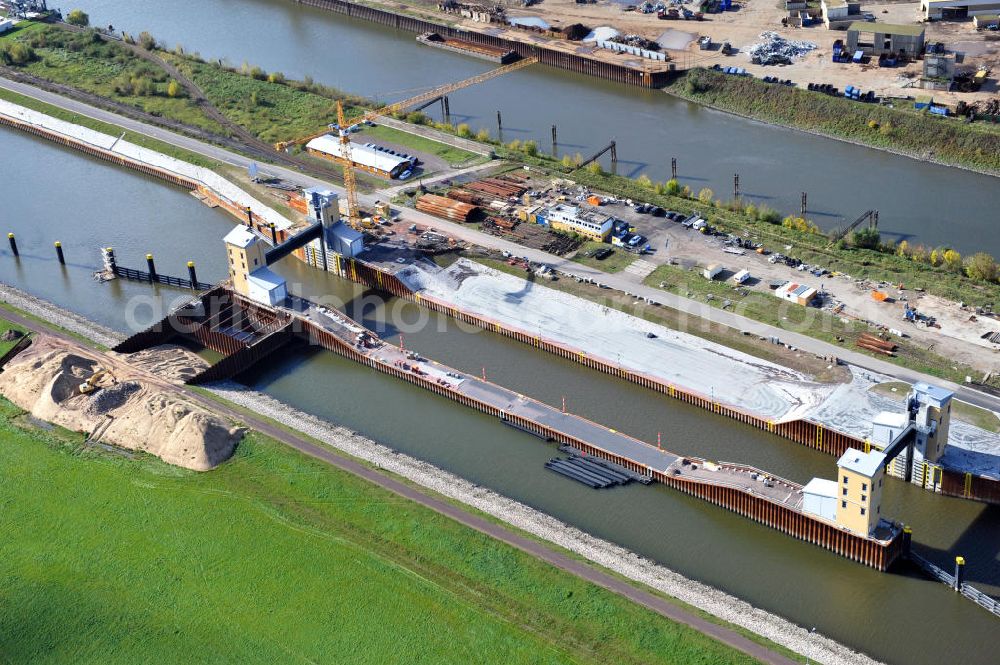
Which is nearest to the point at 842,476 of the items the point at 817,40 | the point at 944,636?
the point at 944,636

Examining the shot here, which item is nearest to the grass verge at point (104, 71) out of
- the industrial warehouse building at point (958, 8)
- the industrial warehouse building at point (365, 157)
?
the industrial warehouse building at point (365, 157)

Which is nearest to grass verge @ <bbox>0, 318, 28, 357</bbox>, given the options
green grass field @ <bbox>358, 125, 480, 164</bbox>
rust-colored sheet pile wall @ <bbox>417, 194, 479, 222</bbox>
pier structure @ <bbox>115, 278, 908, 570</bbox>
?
pier structure @ <bbox>115, 278, 908, 570</bbox>

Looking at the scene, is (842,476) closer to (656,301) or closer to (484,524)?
(484,524)

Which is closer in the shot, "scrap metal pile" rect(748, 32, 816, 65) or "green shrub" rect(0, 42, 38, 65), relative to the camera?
"scrap metal pile" rect(748, 32, 816, 65)

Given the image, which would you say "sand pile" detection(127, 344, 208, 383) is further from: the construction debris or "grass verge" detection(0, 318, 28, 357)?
the construction debris

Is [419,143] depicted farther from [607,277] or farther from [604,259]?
[607,277]

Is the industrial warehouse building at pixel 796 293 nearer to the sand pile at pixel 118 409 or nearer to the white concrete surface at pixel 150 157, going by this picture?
the sand pile at pixel 118 409
